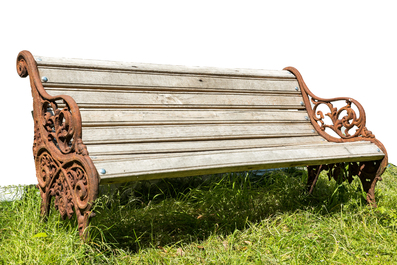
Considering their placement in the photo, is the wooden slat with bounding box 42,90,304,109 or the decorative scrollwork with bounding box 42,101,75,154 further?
the wooden slat with bounding box 42,90,304,109

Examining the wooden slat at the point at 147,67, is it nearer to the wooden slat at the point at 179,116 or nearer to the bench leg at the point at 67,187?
the wooden slat at the point at 179,116

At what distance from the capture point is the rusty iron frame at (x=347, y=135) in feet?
11.2

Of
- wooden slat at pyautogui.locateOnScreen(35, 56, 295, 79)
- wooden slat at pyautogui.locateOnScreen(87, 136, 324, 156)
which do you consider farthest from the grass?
wooden slat at pyautogui.locateOnScreen(35, 56, 295, 79)

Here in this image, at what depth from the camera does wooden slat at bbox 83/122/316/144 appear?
9.77ft

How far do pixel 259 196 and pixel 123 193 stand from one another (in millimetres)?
1236

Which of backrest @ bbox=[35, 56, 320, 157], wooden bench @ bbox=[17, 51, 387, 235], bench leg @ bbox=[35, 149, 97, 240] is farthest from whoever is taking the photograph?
backrest @ bbox=[35, 56, 320, 157]

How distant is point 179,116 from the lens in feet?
11.1

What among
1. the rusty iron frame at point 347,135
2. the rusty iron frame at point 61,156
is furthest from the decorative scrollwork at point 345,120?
the rusty iron frame at point 61,156

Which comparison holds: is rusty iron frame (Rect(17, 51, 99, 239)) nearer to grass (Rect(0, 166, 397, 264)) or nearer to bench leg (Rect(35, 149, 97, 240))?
bench leg (Rect(35, 149, 97, 240))

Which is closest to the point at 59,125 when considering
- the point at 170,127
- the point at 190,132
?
the point at 170,127

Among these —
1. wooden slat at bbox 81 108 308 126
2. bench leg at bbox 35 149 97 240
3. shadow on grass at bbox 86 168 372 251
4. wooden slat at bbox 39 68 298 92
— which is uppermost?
wooden slat at bbox 39 68 298 92

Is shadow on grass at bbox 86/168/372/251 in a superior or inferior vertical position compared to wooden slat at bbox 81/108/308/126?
inferior

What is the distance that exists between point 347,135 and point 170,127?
1.57m

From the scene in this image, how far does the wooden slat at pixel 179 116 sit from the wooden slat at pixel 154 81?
0.71ft
